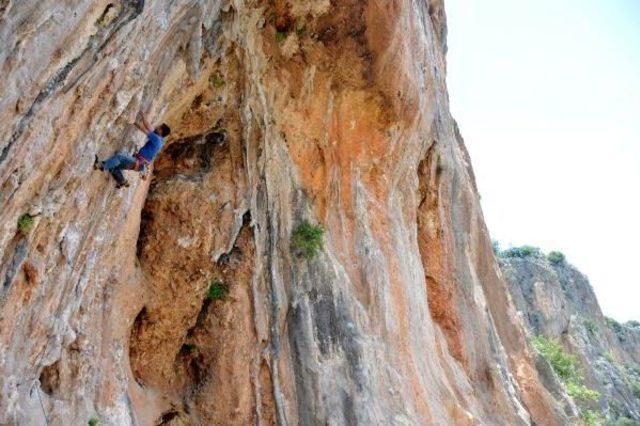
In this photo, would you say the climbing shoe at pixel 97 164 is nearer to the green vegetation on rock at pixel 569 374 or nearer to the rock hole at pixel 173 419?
the rock hole at pixel 173 419

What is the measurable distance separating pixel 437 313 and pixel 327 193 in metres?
5.59

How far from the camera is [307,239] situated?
12.6 m

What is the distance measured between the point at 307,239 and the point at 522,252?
142ft

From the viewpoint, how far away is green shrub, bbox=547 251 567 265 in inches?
2247

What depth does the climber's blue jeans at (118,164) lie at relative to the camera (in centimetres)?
807

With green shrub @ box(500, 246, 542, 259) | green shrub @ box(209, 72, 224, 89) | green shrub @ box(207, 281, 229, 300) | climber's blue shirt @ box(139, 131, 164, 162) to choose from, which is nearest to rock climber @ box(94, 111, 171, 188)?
climber's blue shirt @ box(139, 131, 164, 162)

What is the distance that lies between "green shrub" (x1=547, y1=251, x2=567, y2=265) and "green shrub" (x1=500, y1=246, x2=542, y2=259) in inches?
230

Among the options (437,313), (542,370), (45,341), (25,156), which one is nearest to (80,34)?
(25,156)

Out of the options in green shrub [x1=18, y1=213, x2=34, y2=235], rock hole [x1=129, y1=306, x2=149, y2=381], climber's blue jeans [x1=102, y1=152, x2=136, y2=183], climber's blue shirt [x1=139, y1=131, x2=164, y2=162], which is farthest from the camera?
rock hole [x1=129, y1=306, x2=149, y2=381]

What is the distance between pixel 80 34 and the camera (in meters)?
6.89

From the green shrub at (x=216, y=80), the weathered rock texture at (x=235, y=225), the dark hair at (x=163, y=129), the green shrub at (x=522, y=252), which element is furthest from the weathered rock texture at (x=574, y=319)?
the dark hair at (x=163, y=129)

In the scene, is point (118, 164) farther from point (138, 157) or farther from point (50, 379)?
point (50, 379)

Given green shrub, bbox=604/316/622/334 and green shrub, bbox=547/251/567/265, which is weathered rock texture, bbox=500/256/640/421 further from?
green shrub, bbox=604/316/622/334

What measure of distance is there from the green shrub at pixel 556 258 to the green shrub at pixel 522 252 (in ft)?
19.2
